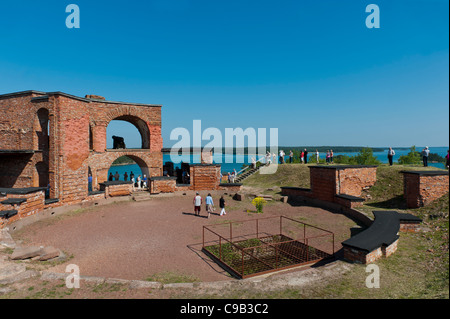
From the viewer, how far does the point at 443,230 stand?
9.66m

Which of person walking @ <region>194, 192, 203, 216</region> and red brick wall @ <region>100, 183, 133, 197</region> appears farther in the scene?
red brick wall @ <region>100, 183, 133, 197</region>

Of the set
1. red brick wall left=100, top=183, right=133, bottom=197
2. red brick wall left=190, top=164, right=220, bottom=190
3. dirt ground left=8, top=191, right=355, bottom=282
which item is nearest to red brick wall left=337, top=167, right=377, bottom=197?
dirt ground left=8, top=191, right=355, bottom=282

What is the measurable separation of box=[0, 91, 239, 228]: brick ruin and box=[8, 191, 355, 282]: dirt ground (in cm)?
160

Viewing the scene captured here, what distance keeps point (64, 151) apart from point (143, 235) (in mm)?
8380

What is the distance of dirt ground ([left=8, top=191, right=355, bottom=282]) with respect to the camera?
8.31 metres

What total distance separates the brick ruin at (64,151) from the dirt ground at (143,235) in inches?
62.9

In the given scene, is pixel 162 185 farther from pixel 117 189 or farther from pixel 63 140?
pixel 63 140

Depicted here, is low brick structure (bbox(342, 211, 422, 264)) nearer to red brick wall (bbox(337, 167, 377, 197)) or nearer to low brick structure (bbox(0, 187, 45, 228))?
red brick wall (bbox(337, 167, 377, 197))

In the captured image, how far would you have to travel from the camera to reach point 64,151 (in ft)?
52.1

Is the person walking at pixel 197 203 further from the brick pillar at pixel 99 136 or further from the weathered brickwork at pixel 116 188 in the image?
the brick pillar at pixel 99 136

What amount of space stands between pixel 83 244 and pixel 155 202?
26.6ft

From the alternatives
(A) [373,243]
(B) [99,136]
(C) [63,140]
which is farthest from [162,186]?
(A) [373,243]
